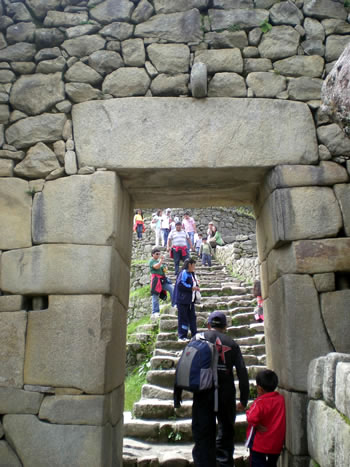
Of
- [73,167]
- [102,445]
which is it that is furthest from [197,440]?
[73,167]

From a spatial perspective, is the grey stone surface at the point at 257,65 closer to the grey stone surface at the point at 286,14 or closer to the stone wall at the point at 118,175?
the stone wall at the point at 118,175

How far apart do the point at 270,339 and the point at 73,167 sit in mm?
2322

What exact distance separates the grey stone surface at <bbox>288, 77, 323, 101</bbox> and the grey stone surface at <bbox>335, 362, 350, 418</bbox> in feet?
7.78

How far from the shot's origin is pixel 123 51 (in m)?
3.77

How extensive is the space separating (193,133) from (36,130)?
53.3 inches

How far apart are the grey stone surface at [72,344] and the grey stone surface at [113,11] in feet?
8.21

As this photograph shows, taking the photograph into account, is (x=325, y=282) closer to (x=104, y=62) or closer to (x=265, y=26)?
(x=265, y=26)

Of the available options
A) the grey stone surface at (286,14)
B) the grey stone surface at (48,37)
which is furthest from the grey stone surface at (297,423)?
the grey stone surface at (48,37)

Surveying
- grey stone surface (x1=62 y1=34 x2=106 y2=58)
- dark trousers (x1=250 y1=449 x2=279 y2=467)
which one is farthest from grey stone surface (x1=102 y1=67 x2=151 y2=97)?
dark trousers (x1=250 y1=449 x2=279 y2=467)

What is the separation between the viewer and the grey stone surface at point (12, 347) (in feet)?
10.2

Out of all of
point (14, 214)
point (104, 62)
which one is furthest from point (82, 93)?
point (14, 214)

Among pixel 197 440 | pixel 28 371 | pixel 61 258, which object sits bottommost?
pixel 197 440

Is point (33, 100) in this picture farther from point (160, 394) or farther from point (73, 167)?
point (160, 394)

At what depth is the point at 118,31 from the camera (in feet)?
12.5
